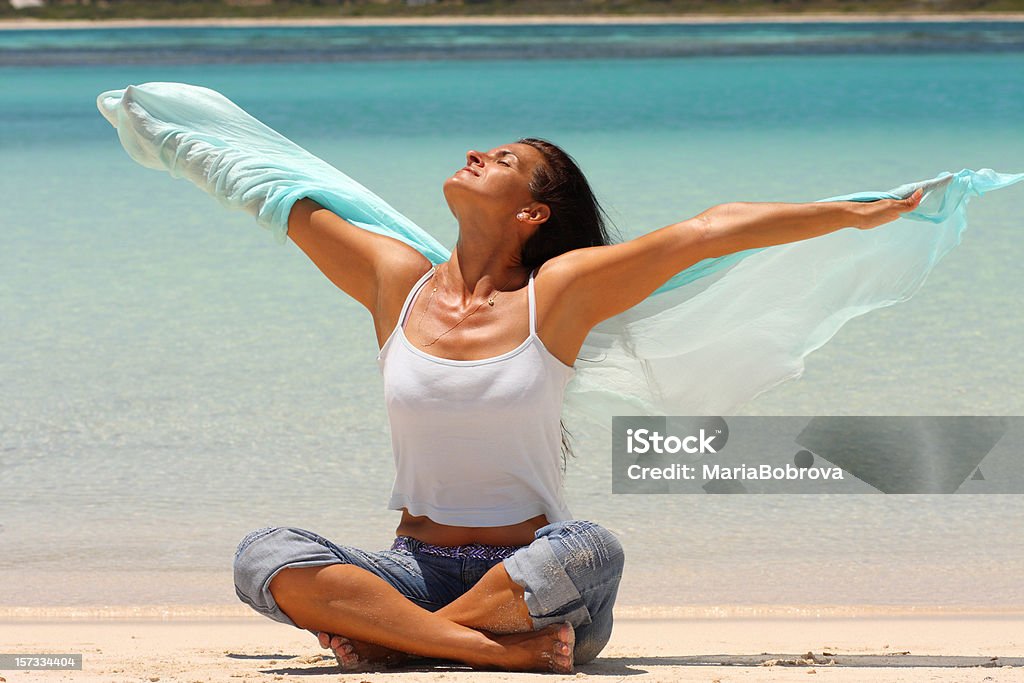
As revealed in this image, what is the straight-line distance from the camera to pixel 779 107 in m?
17.7

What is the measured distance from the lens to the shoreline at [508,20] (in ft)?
134

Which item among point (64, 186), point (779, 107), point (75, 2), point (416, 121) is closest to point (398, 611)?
point (64, 186)

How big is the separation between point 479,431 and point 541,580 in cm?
29

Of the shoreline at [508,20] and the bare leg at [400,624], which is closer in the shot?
the bare leg at [400,624]

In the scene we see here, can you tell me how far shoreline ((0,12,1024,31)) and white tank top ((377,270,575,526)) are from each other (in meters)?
39.2

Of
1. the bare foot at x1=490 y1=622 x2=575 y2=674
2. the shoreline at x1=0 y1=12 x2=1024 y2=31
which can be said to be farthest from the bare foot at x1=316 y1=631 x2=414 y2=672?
the shoreline at x1=0 y1=12 x2=1024 y2=31

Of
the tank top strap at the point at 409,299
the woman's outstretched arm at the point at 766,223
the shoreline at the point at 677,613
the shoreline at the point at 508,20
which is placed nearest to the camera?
the woman's outstretched arm at the point at 766,223

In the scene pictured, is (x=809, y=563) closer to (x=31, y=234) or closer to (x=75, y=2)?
(x=31, y=234)

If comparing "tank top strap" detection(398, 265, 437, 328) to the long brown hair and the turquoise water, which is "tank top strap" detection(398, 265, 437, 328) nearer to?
the long brown hair

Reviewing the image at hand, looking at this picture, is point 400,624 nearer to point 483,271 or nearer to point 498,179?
point 483,271

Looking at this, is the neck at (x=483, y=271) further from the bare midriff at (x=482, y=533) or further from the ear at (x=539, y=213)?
the bare midriff at (x=482, y=533)

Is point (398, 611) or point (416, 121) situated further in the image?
point (416, 121)

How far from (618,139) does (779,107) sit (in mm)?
4648

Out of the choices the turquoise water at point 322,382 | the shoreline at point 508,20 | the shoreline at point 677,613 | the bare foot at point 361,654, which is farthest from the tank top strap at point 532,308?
the shoreline at point 508,20
